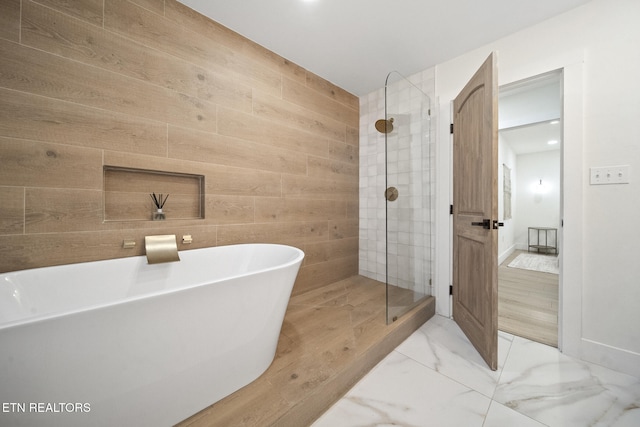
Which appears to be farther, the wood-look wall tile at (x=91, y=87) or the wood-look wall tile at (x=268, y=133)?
the wood-look wall tile at (x=268, y=133)

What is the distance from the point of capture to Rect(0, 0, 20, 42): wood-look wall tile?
1.17 meters

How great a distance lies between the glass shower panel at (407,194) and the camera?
77.4 inches

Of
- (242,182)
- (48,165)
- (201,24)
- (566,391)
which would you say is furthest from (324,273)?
(201,24)

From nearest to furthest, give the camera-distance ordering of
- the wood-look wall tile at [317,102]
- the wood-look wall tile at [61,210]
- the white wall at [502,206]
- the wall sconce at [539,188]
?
1. the wood-look wall tile at [61,210]
2. the wood-look wall tile at [317,102]
3. the white wall at [502,206]
4. the wall sconce at [539,188]

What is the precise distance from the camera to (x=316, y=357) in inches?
55.1

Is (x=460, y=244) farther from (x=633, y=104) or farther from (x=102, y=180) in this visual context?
(x=102, y=180)

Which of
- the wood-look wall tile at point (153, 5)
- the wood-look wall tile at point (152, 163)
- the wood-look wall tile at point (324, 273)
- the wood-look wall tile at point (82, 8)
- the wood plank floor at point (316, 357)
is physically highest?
the wood-look wall tile at point (153, 5)

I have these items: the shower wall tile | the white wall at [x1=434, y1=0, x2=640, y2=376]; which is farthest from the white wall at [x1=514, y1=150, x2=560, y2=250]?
the white wall at [x1=434, y1=0, x2=640, y2=376]

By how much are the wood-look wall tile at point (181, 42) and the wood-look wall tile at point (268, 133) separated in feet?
1.03

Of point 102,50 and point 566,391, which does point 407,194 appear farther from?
point 102,50

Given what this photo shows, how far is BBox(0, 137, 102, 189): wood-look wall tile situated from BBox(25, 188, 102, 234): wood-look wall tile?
42 mm

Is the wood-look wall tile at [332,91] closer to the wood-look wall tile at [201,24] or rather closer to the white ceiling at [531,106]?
the wood-look wall tile at [201,24]

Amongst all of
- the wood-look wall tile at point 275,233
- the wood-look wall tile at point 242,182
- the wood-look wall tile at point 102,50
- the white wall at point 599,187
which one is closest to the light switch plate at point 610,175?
the white wall at point 599,187

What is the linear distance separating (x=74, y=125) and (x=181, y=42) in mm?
904
